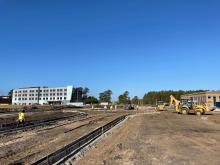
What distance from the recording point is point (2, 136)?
1017 inches

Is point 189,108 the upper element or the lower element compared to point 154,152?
upper

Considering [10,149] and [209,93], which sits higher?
[209,93]

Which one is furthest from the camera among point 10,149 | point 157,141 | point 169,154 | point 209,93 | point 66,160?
point 209,93

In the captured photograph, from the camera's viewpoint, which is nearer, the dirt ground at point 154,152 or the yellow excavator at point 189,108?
the dirt ground at point 154,152

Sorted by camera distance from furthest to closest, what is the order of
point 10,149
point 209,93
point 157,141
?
point 209,93, point 157,141, point 10,149

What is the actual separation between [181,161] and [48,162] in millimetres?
6234

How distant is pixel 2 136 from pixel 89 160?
39.1 ft

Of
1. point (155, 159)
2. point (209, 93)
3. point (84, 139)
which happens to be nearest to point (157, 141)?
point (84, 139)

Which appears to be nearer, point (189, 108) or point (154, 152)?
point (154, 152)

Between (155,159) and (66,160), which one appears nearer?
(66,160)

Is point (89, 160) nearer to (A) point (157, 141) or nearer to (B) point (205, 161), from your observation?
(B) point (205, 161)

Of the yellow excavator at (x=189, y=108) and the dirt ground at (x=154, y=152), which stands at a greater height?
the yellow excavator at (x=189, y=108)

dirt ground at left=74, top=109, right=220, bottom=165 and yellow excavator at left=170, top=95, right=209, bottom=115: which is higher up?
yellow excavator at left=170, top=95, right=209, bottom=115

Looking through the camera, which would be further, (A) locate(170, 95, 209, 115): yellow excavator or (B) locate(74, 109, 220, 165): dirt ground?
(A) locate(170, 95, 209, 115): yellow excavator
